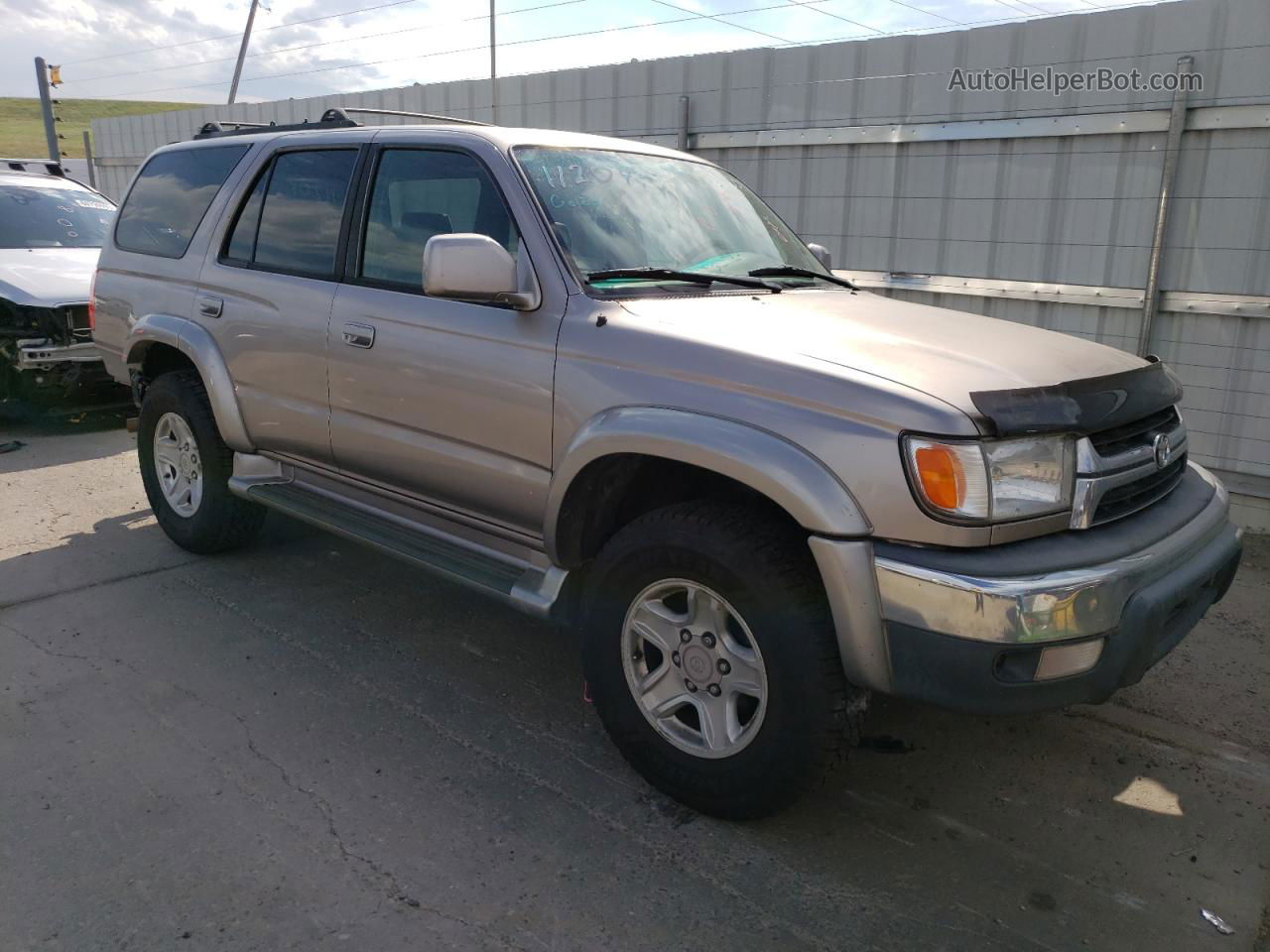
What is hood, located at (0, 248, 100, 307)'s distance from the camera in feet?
24.9

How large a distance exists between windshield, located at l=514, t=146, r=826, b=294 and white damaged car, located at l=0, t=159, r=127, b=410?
4616 millimetres

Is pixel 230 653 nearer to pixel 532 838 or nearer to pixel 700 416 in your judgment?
pixel 532 838

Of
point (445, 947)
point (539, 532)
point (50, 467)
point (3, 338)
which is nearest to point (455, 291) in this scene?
point (539, 532)

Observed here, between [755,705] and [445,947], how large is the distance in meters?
1.11

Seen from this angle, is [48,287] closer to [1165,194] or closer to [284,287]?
[284,287]

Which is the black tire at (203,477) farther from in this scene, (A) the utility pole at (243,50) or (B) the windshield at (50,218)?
(A) the utility pole at (243,50)

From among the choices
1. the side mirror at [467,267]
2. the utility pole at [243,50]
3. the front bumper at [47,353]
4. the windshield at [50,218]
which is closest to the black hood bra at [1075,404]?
the side mirror at [467,267]

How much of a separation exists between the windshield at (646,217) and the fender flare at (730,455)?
1.84 feet

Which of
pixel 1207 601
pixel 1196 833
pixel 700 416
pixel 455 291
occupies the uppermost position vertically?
pixel 455 291

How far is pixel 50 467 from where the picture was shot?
6906 mm

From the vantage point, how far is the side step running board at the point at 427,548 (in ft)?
10.6

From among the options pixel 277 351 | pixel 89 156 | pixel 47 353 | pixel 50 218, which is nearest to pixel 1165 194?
pixel 277 351

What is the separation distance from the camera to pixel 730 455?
263cm

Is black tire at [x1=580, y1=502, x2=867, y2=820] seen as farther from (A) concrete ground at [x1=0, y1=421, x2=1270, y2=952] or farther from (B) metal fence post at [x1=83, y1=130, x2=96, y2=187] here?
(B) metal fence post at [x1=83, y1=130, x2=96, y2=187]
